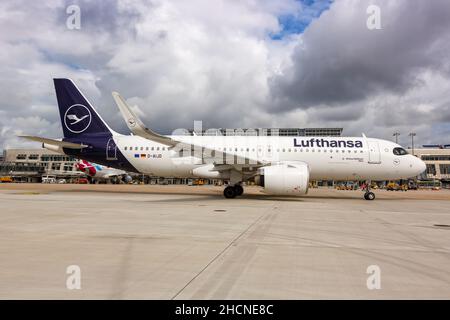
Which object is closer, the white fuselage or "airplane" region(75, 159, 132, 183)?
the white fuselage

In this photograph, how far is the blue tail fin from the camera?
2202cm

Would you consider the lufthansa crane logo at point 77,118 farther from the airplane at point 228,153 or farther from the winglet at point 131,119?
the winglet at point 131,119

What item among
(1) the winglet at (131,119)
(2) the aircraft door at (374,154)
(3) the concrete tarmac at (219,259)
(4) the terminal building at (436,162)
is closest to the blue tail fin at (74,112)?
(1) the winglet at (131,119)

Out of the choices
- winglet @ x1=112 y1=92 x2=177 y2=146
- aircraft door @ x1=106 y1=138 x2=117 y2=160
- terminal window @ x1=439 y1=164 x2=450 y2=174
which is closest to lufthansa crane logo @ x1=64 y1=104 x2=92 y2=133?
aircraft door @ x1=106 y1=138 x2=117 y2=160

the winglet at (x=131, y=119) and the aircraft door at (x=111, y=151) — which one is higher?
the winglet at (x=131, y=119)

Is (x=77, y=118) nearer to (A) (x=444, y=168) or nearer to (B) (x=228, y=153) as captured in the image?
(B) (x=228, y=153)

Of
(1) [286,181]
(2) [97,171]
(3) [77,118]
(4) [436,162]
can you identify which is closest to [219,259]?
(1) [286,181]

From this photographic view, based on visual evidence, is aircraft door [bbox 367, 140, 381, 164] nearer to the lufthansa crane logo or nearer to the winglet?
the winglet

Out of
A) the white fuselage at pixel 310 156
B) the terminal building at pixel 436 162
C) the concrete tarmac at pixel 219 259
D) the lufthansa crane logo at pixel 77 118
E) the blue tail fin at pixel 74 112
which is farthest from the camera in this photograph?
the terminal building at pixel 436 162

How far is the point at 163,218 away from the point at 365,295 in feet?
24.1

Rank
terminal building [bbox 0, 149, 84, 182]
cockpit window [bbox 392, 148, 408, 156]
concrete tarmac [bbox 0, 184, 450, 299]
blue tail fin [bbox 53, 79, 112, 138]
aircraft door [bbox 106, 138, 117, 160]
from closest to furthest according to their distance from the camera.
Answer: concrete tarmac [bbox 0, 184, 450, 299]
cockpit window [bbox 392, 148, 408, 156]
aircraft door [bbox 106, 138, 117, 160]
blue tail fin [bbox 53, 79, 112, 138]
terminal building [bbox 0, 149, 84, 182]

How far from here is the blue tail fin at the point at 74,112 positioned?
22016mm

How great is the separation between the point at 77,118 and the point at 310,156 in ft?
51.8

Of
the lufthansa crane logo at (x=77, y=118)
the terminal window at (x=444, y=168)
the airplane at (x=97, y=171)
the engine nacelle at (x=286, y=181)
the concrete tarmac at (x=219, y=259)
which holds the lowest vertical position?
the concrete tarmac at (x=219, y=259)
